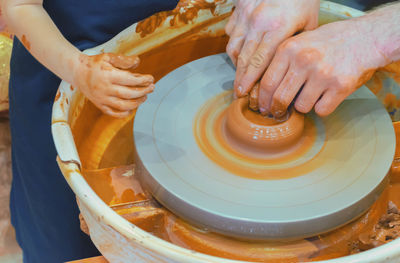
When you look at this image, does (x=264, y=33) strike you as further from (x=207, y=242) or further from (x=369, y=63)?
(x=207, y=242)

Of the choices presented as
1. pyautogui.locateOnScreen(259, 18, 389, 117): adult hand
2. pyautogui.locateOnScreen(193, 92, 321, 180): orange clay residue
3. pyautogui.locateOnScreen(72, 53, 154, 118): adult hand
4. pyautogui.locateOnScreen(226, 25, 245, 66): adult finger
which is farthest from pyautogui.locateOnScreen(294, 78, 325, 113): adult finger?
pyautogui.locateOnScreen(72, 53, 154, 118): adult hand

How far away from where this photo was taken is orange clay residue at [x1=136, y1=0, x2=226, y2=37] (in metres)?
1.51

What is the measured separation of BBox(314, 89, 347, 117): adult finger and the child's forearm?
24.6 inches

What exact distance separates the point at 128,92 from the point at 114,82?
38 millimetres

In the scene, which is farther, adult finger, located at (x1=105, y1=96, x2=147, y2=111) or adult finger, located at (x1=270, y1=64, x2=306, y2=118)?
adult finger, located at (x1=270, y1=64, x2=306, y2=118)

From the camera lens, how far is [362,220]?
3.85 ft

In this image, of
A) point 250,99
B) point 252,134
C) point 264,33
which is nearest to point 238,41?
point 264,33

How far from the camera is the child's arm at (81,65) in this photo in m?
0.98

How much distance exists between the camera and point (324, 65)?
3.67ft

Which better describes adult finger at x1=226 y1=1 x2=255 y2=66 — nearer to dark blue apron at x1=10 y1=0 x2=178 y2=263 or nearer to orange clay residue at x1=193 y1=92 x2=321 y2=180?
orange clay residue at x1=193 y1=92 x2=321 y2=180

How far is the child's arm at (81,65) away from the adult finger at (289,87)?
36 cm

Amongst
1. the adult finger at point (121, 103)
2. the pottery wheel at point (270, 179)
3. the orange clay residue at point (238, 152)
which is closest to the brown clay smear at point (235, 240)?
the pottery wheel at point (270, 179)

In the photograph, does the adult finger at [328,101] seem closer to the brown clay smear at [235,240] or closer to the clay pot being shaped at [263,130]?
the clay pot being shaped at [263,130]

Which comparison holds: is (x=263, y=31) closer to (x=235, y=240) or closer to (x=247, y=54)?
(x=247, y=54)
